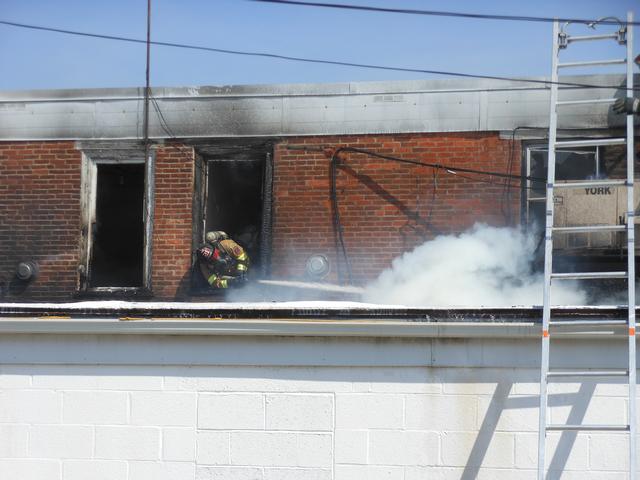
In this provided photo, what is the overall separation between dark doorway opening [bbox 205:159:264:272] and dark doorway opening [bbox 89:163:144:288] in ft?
3.32

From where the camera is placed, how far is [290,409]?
6879mm

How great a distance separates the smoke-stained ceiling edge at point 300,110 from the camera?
40.0ft

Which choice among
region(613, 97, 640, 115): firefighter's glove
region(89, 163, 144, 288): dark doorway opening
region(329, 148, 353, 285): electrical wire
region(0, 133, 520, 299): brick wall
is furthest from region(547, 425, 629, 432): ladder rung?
region(89, 163, 144, 288): dark doorway opening

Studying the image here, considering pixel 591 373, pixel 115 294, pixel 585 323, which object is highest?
pixel 585 323

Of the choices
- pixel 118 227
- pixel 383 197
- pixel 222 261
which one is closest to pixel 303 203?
pixel 383 197

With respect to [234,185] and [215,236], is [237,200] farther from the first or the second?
[215,236]

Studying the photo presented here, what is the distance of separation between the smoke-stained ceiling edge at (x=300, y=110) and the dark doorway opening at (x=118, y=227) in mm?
605

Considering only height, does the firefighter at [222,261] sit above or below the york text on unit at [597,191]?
below

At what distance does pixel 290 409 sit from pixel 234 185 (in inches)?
269

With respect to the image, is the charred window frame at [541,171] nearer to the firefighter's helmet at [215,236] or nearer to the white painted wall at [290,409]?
the firefighter's helmet at [215,236]

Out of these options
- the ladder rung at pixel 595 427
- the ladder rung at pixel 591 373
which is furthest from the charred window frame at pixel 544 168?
the ladder rung at pixel 595 427

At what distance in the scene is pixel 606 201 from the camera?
11.8 metres

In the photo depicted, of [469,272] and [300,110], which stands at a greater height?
[300,110]

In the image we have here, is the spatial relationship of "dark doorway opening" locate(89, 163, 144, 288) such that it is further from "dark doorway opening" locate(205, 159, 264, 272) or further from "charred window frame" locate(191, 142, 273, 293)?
"dark doorway opening" locate(205, 159, 264, 272)
